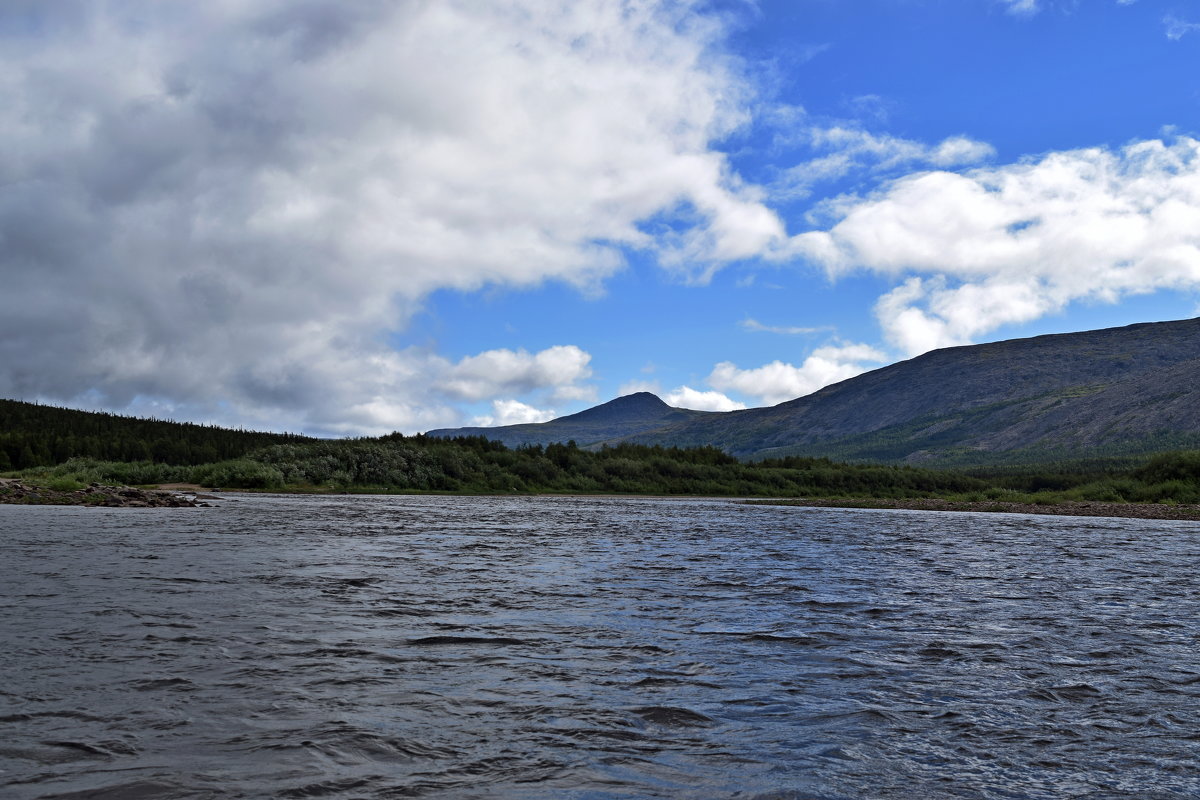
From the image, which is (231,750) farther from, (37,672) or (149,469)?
(149,469)

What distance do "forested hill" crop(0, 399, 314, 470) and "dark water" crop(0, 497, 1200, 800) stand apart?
3715 inches

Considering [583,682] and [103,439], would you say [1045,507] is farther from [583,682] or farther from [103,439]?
[103,439]

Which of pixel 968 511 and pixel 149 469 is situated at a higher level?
pixel 149 469

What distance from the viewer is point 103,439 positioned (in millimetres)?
115562

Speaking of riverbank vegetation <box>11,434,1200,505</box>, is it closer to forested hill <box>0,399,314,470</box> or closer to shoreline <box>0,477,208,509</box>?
shoreline <box>0,477,208,509</box>

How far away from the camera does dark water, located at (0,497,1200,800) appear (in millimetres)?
6566

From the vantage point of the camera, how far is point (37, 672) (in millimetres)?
9352

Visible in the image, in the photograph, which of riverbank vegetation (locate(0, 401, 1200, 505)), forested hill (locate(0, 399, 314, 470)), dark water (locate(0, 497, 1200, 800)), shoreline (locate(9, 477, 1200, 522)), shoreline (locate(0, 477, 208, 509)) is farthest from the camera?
forested hill (locate(0, 399, 314, 470))

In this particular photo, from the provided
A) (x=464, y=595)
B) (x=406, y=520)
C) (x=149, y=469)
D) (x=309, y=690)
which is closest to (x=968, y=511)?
(x=406, y=520)

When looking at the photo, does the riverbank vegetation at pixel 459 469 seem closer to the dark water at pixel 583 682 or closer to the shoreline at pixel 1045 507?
the shoreline at pixel 1045 507

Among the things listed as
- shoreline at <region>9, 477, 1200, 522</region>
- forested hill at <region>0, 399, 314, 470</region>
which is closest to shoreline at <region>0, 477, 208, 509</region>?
shoreline at <region>9, 477, 1200, 522</region>

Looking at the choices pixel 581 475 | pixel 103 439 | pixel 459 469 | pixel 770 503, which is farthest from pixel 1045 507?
pixel 103 439

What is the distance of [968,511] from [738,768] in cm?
7465

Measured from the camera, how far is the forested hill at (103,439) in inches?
3991
